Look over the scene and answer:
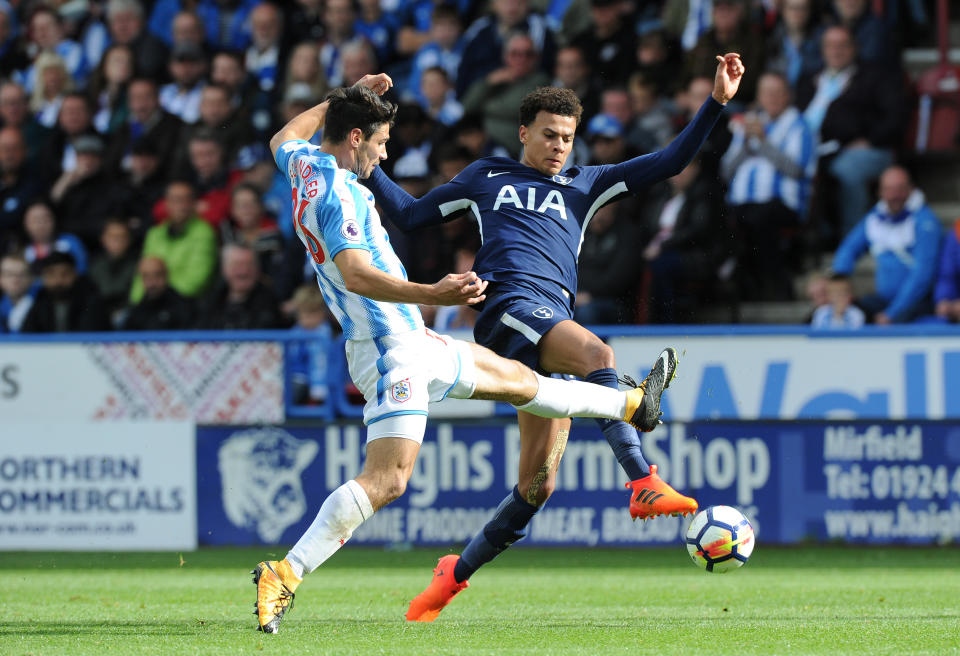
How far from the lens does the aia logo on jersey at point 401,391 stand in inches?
221

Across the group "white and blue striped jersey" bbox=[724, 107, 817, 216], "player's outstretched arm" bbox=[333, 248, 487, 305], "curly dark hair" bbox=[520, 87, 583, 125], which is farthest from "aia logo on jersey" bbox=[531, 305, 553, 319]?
"white and blue striped jersey" bbox=[724, 107, 817, 216]

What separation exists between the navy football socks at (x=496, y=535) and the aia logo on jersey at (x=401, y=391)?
109cm

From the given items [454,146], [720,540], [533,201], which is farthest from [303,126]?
[454,146]

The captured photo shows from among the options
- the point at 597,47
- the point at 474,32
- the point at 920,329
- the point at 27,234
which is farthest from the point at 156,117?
the point at 920,329

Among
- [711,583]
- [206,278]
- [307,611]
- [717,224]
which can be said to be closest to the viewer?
[307,611]

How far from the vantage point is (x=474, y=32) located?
42.7 ft

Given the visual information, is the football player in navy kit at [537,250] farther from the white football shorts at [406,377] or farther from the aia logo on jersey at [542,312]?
the white football shorts at [406,377]

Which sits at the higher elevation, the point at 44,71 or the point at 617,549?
the point at 44,71

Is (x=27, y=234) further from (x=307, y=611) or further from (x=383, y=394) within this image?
(x=383, y=394)

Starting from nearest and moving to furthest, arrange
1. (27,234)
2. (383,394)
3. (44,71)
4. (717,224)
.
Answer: (383,394) < (717,224) < (27,234) < (44,71)

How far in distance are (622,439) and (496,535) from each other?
2.54ft

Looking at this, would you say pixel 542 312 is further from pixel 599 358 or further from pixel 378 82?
pixel 378 82

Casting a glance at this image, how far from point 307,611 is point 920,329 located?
5.11 metres

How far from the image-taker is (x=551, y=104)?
21.2ft
